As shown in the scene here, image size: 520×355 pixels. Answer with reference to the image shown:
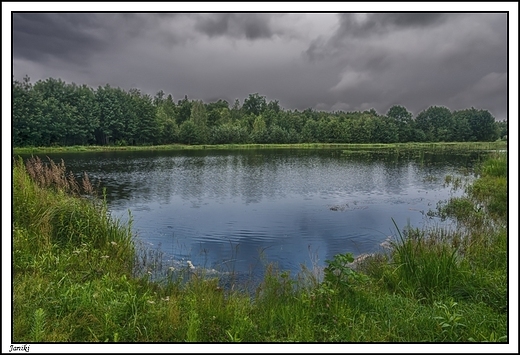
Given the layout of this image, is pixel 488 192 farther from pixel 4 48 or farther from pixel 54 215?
pixel 4 48

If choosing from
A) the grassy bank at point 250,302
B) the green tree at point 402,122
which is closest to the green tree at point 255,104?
the green tree at point 402,122

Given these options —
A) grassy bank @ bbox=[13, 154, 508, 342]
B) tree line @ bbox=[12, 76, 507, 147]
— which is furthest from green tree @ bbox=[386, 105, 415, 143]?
grassy bank @ bbox=[13, 154, 508, 342]

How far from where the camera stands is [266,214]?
14.6m

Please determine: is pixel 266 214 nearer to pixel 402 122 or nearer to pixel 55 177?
pixel 55 177

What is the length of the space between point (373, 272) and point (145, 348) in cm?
460

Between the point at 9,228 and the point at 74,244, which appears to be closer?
the point at 9,228

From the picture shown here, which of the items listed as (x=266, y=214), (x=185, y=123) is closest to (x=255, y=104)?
(x=185, y=123)

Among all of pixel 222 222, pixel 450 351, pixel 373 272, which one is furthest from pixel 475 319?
→ pixel 222 222

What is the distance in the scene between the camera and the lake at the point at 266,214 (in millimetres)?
9500

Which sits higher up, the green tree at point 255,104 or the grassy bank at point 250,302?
the green tree at point 255,104

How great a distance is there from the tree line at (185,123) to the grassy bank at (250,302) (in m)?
45.7

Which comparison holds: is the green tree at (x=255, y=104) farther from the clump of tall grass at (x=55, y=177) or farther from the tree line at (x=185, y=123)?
the clump of tall grass at (x=55, y=177)

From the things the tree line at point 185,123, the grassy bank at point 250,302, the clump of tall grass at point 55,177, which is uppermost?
the tree line at point 185,123

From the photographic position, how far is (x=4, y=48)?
4535mm
